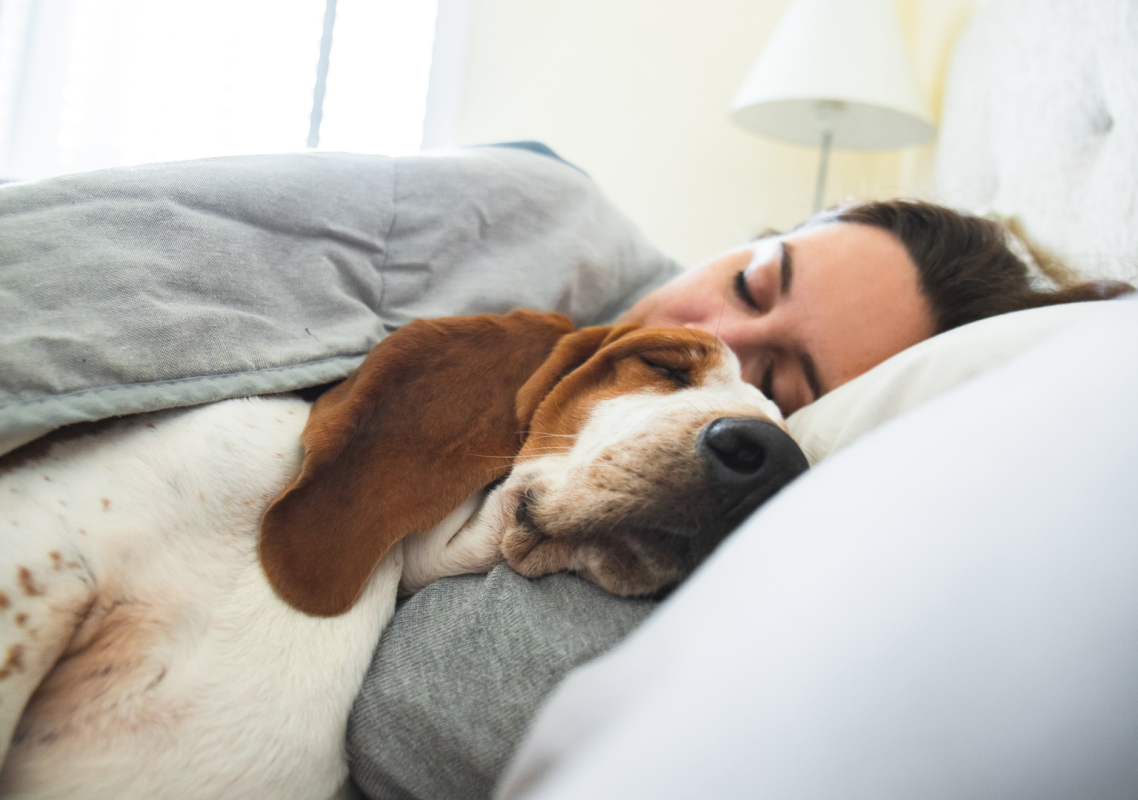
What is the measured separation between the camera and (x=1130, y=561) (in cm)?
42

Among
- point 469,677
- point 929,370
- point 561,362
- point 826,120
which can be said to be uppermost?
point 826,120

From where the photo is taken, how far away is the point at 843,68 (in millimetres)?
2887

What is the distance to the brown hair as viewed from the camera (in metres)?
1.31

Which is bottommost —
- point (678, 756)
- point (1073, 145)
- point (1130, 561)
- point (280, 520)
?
point (280, 520)

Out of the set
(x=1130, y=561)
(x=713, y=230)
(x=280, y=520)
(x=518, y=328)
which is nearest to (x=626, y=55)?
(x=713, y=230)

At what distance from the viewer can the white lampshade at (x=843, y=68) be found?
288 cm

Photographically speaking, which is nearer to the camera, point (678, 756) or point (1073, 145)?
point (678, 756)

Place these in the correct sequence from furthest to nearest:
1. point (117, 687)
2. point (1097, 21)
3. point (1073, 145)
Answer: point (1073, 145) < point (1097, 21) < point (117, 687)

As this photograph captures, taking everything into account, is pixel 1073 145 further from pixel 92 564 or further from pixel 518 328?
pixel 92 564

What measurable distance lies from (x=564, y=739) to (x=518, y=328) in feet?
2.27

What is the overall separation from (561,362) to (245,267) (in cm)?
46

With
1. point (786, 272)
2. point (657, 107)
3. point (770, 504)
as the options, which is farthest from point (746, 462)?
point (657, 107)

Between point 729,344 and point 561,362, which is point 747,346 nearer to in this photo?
point 729,344

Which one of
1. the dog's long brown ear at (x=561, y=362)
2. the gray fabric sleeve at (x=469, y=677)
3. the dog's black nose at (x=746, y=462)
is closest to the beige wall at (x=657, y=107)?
the dog's long brown ear at (x=561, y=362)
